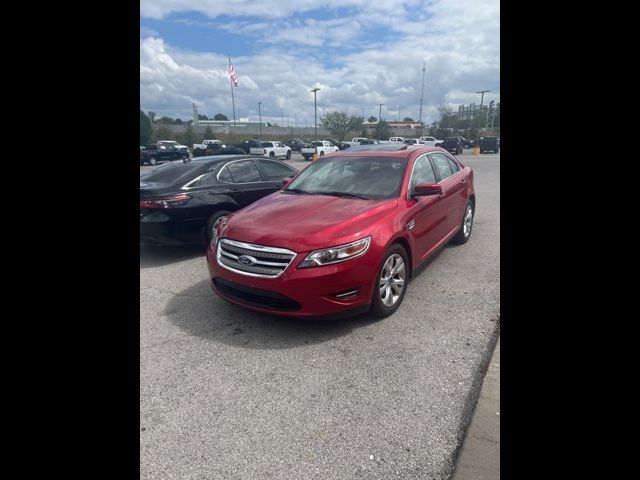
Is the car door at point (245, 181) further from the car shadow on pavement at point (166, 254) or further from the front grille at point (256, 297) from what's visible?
the front grille at point (256, 297)

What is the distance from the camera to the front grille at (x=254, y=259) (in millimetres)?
3119

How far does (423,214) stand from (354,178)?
35.1 inches

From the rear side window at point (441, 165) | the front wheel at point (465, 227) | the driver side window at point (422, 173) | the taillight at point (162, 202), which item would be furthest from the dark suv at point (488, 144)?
the taillight at point (162, 202)

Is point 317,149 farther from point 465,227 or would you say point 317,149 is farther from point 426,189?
point 426,189

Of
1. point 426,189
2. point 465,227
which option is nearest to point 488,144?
point 465,227

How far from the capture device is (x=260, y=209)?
3926 millimetres

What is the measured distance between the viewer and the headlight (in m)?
3.07

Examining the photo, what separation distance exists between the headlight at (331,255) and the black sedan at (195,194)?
116 inches
